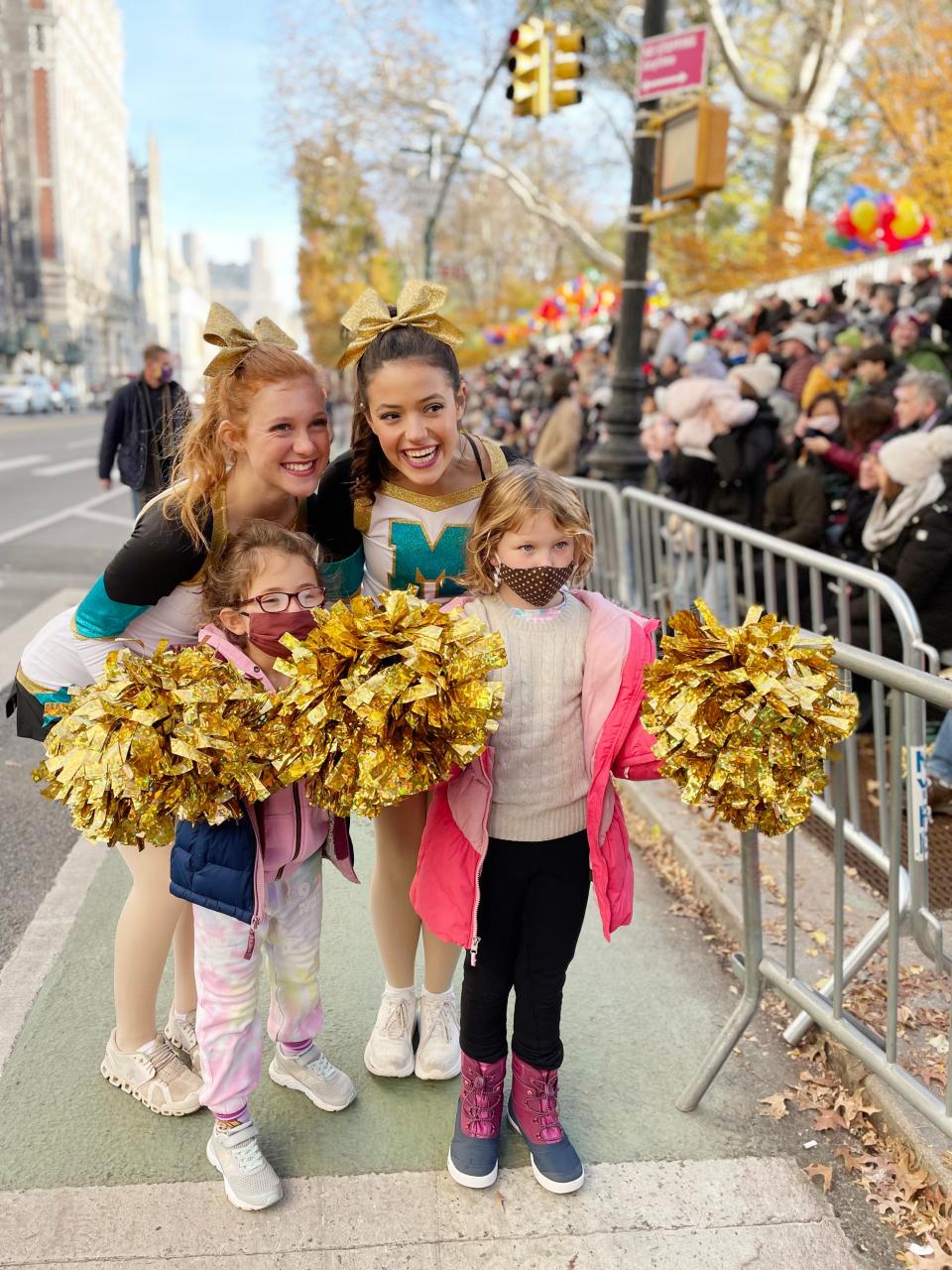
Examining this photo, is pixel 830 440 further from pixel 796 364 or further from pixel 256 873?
pixel 256 873

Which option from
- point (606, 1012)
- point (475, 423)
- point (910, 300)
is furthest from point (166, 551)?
point (475, 423)

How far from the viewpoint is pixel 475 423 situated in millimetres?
23438

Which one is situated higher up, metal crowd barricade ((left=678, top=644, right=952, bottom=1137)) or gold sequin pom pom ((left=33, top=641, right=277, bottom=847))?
gold sequin pom pom ((left=33, top=641, right=277, bottom=847))

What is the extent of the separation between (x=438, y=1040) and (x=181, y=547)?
145cm

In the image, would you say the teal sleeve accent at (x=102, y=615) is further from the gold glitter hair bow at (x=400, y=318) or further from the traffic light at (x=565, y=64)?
the traffic light at (x=565, y=64)

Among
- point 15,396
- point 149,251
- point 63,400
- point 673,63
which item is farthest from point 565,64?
point 149,251

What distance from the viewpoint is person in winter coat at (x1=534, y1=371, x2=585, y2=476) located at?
979cm

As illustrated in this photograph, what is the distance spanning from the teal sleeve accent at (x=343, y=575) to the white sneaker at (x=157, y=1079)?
1208mm

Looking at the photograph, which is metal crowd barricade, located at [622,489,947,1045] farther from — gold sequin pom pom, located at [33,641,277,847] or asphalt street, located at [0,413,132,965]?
asphalt street, located at [0,413,132,965]

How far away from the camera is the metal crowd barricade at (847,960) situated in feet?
7.31

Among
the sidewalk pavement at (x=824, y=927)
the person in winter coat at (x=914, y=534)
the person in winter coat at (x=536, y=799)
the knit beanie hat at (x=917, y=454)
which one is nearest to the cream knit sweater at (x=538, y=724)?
the person in winter coat at (x=536, y=799)

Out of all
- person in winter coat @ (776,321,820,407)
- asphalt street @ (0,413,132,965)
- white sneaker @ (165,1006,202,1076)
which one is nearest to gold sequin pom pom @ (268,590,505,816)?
white sneaker @ (165,1006,202,1076)

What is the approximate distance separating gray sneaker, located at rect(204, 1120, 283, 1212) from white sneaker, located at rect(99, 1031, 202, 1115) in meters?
0.25

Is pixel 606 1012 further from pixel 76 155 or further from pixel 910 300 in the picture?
pixel 76 155
